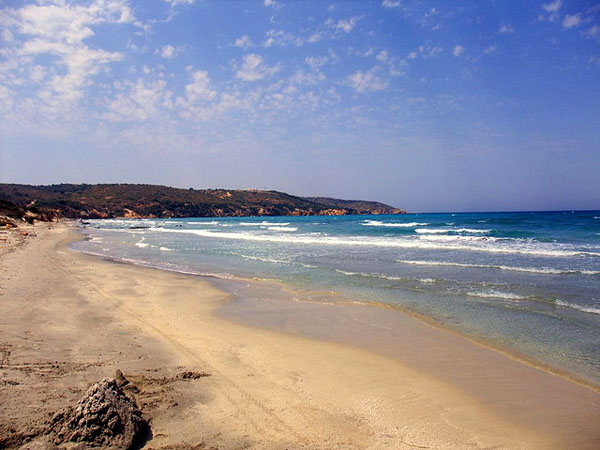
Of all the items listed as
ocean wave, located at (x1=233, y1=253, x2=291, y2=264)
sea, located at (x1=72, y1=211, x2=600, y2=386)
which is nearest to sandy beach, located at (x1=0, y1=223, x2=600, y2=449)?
sea, located at (x1=72, y1=211, x2=600, y2=386)

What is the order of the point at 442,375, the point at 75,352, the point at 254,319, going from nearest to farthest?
the point at 442,375 < the point at 75,352 < the point at 254,319

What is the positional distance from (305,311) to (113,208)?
11325 centimetres

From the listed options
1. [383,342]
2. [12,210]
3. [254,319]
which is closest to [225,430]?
[383,342]

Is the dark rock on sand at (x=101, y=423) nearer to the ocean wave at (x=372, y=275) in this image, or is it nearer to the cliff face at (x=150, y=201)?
the ocean wave at (x=372, y=275)

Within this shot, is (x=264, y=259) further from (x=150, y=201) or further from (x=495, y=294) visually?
(x=150, y=201)

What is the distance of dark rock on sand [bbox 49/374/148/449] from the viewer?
3217 mm

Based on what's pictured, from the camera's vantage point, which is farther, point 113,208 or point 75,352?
point 113,208

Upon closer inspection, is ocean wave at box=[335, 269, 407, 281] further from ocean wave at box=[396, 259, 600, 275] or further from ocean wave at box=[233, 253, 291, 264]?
ocean wave at box=[233, 253, 291, 264]

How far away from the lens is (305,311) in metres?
8.84

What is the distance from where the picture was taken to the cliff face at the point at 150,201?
96669mm

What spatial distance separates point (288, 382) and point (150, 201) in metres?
124

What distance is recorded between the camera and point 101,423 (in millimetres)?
3283

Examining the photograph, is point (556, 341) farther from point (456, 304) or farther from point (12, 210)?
point (12, 210)

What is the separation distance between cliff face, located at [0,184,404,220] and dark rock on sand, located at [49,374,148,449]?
300ft
